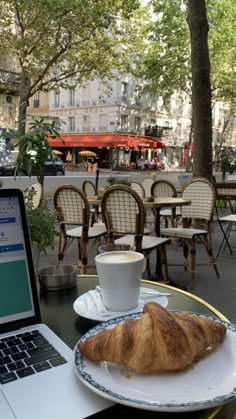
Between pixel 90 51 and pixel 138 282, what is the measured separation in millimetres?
13698

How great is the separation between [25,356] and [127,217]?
2.92m

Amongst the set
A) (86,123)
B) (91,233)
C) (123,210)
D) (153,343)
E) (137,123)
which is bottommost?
(91,233)

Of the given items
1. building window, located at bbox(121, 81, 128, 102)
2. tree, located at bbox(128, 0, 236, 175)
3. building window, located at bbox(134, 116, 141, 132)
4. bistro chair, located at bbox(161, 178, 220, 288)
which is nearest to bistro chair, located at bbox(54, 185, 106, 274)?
bistro chair, located at bbox(161, 178, 220, 288)

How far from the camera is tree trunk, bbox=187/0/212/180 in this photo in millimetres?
5805

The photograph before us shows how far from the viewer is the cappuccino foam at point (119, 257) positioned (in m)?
1.01

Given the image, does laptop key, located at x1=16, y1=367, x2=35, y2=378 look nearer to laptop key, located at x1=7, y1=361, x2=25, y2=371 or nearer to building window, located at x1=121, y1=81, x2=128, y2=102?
laptop key, located at x1=7, y1=361, x2=25, y2=371

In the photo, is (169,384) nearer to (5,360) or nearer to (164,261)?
(5,360)

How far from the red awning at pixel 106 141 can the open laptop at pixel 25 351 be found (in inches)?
1046

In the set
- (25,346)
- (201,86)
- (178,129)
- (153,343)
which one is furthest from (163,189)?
(178,129)

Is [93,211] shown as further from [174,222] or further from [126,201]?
[126,201]

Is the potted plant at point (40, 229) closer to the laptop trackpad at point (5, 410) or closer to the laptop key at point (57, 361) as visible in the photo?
the laptop key at point (57, 361)

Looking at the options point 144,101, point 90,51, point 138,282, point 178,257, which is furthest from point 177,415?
point 144,101

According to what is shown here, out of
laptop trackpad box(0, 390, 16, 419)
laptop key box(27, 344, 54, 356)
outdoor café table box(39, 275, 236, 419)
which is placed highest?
laptop trackpad box(0, 390, 16, 419)

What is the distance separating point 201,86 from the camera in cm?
587
